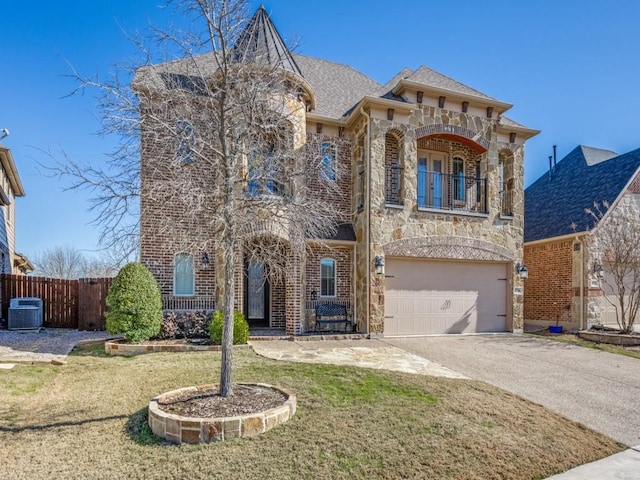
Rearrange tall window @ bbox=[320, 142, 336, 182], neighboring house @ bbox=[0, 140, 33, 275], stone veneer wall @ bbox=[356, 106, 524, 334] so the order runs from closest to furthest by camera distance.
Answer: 1. tall window @ bbox=[320, 142, 336, 182]
2. stone veneer wall @ bbox=[356, 106, 524, 334]
3. neighboring house @ bbox=[0, 140, 33, 275]

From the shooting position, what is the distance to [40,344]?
9.63 metres

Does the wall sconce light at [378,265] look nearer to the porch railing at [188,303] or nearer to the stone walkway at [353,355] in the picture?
the stone walkway at [353,355]

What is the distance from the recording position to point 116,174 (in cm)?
545

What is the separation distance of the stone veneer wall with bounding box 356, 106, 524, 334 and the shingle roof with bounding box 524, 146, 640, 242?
122 inches

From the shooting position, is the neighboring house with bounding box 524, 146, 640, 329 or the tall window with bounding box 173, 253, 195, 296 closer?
the tall window with bounding box 173, 253, 195, 296

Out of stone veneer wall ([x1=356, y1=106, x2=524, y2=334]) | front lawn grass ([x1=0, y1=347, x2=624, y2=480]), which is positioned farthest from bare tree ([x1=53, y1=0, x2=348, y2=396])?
stone veneer wall ([x1=356, y1=106, x2=524, y2=334])

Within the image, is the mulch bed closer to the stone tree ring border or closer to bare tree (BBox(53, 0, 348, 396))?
bare tree (BBox(53, 0, 348, 396))

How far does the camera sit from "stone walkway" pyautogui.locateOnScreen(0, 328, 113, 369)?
25.8 ft

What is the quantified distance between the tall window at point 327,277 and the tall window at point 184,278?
3.77 meters

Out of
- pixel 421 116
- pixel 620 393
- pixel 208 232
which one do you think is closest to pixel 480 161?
pixel 421 116

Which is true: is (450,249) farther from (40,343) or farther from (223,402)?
(40,343)

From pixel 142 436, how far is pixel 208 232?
2.86 meters

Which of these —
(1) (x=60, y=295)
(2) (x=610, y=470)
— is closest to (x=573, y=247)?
(2) (x=610, y=470)

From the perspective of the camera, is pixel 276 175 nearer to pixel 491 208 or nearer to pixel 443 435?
pixel 443 435
